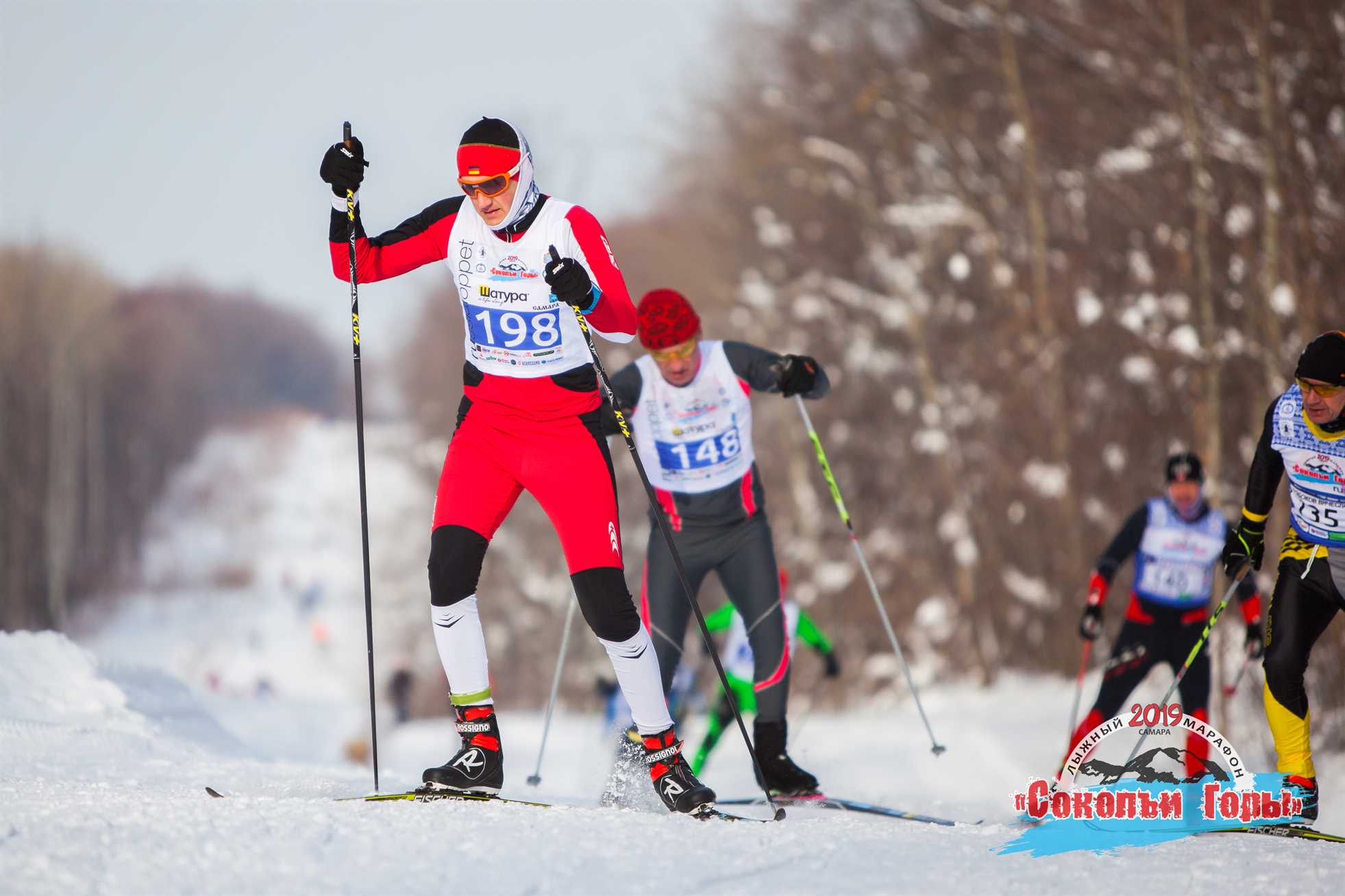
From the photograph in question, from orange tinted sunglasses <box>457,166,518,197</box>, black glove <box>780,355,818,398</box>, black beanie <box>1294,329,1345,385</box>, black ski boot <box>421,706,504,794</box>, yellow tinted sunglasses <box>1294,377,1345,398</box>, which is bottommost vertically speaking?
black ski boot <box>421,706,504,794</box>

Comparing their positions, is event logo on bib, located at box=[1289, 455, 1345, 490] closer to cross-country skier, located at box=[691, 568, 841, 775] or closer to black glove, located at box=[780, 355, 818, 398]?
black glove, located at box=[780, 355, 818, 398]

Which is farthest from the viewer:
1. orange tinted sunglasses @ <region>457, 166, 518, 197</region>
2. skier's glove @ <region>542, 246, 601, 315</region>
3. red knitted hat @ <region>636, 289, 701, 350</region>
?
red knitted hat @ <region>636, 289, 701, 350</region>

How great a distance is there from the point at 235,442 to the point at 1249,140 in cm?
2738

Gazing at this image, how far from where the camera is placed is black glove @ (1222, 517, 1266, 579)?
5.24 m

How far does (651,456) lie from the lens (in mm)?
5719

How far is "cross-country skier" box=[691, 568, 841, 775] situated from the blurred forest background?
4.28 metres

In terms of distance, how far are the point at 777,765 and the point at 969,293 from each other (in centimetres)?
1301

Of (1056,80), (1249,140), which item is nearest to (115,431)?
(1056,80)

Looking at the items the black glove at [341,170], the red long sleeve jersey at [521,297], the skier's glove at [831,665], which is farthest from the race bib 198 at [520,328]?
the skier's glove at [831,665]

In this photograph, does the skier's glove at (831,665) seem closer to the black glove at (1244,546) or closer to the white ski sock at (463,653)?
the black glove at (1244,546)

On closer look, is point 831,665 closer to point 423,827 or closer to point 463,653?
point 463,653

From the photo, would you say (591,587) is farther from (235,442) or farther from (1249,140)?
(235,442)

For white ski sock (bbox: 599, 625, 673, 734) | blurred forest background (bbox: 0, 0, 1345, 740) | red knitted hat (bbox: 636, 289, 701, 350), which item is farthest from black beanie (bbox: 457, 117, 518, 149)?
blurred forest background (bbox: 0, 0, 1345, 740)

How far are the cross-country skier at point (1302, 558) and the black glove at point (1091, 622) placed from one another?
1867mm
